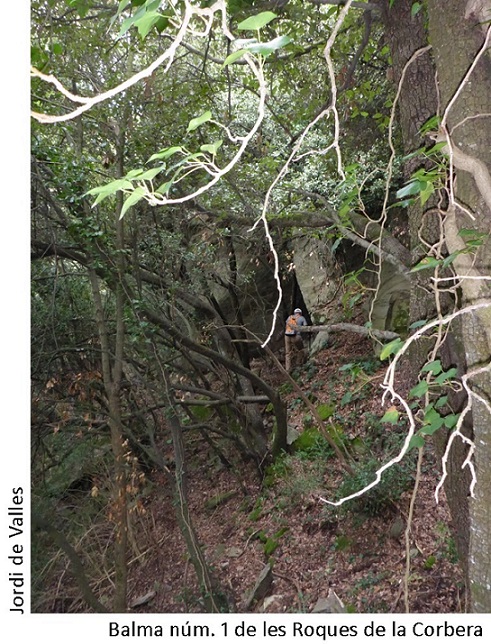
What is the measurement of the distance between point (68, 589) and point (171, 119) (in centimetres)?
454

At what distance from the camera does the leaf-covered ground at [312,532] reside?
3426 mm

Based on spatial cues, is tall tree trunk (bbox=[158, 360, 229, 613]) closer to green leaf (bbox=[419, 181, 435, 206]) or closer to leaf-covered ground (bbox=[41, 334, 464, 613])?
leaf-covered ground (bbox=[41, 334, 464, 613])

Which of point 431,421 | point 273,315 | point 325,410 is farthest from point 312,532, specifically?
point 431,421

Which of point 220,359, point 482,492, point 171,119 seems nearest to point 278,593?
point 220,359

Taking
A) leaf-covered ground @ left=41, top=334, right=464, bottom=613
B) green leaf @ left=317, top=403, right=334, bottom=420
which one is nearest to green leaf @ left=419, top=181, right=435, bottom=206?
leaf-covered ground @ left=41, top=334, right=464, bottom=613

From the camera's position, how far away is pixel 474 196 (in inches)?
51.0

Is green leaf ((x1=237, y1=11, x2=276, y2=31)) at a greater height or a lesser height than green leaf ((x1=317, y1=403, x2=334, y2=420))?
greater

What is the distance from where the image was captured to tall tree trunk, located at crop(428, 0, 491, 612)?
48.3 inches

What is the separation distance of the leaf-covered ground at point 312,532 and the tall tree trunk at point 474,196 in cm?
87

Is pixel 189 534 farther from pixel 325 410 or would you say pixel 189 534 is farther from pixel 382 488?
pixel 325 410

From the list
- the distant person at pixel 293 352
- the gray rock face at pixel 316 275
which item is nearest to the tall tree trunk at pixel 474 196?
the gray rock face at pixel 316 275

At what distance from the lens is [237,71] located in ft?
12.1

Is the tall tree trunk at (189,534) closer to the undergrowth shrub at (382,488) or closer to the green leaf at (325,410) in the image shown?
the undergrowth shrub at (382,488)

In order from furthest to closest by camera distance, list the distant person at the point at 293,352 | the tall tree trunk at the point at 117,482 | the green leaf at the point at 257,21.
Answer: the distant person at the point at 293,352, the tall tree trunk at the point at 117,482, the green leaf at the point at 257,21
